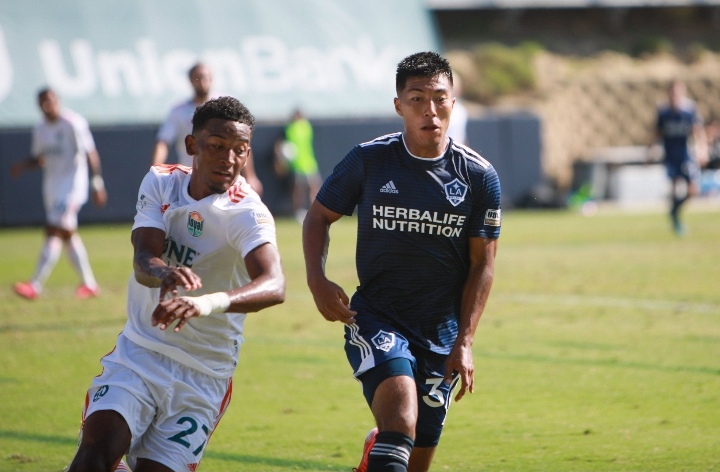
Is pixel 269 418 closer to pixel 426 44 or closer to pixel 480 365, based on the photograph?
pixel 480 365

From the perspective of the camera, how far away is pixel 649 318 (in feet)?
37.9

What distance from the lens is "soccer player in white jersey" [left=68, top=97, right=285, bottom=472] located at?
16.2ft

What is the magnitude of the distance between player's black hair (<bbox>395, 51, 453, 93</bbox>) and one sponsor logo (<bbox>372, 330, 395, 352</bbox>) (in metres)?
1.18

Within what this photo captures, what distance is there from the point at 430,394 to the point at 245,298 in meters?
1.18

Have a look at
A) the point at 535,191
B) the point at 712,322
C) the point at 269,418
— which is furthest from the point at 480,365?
the point at 535,191

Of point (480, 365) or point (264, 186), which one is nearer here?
point (480, 365)

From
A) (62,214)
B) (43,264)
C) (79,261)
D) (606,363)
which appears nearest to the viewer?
(606,363)

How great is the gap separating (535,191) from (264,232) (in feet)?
82.8

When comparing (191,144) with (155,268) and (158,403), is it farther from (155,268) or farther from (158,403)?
(158,403)

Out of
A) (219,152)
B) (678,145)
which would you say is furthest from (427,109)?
(678,145)

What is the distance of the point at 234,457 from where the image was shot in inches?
263

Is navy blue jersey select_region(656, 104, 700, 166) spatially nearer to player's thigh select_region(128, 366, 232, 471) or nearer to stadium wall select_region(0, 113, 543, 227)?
stadium wall select_region(0, 113, 543, 227)

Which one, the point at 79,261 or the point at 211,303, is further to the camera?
the point at 79,261

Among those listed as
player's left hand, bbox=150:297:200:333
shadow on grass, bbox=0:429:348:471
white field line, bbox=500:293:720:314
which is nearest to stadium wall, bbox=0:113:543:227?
white field line, bbox=500:293:720:314
